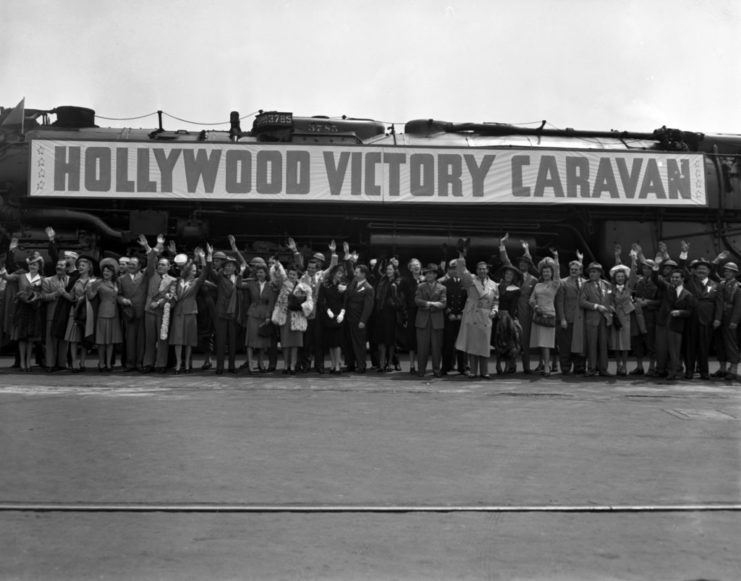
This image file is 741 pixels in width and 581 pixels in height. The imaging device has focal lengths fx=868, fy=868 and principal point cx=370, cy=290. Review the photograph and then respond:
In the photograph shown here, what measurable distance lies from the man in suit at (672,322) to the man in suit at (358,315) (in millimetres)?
4249

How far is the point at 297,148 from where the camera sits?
1577 centimetres

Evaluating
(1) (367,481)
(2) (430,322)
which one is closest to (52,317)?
(2) (430,322)

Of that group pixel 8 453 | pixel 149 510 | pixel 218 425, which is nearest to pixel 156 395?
pixel 218 425

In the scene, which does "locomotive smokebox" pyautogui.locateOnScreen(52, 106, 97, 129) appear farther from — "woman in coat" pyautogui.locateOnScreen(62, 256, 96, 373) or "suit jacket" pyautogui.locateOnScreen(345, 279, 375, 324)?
"suit jacket" pyautogui.locateOnScreen(345, 279, 375, 324)

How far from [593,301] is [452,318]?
212cm

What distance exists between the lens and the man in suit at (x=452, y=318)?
12.7 meters

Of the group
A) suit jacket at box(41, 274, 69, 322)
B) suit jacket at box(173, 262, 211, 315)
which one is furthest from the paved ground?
suit jacket at box(41, 274, 69, 322)

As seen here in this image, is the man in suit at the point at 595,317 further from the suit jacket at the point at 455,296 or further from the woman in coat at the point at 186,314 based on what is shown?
the woman in coat at the point at 186,314

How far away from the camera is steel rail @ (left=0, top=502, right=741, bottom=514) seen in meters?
5.51

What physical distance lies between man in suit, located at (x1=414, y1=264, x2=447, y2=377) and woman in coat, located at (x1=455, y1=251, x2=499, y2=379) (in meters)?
0.31

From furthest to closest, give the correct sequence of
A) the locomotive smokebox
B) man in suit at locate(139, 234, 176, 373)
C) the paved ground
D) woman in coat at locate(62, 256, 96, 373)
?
1. the locomotive smokebox
2. man in suit at locate(139, 234, 176, 373)
3. woman in coat at locate(62, 256, 96, 373)
4. the paved ground

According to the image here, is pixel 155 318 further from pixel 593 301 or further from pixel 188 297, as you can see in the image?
pixel 593 301

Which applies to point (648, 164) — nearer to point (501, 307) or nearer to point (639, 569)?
point (501, 307)

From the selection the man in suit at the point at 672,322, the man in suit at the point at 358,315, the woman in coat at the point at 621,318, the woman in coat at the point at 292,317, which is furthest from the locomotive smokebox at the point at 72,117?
the man in suit at the point at 672,322
